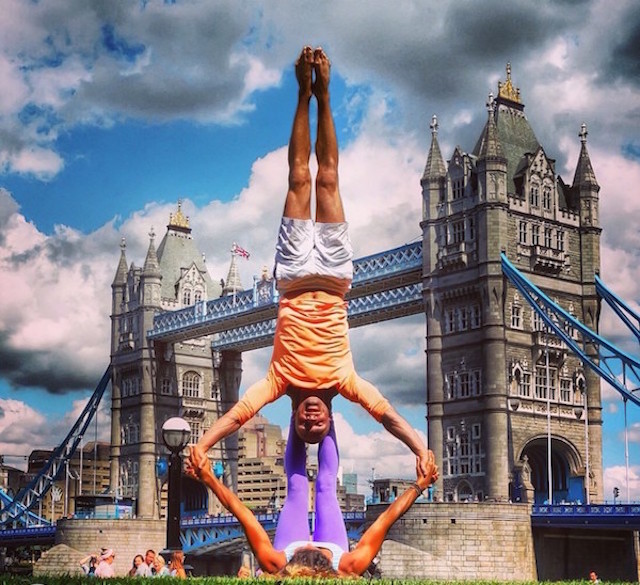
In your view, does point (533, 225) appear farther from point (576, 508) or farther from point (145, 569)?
point (145, 569)

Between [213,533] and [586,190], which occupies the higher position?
[586,190]

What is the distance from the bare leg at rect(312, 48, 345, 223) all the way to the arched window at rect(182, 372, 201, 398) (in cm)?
6788

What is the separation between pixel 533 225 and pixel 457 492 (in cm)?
1495

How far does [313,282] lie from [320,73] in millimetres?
4470

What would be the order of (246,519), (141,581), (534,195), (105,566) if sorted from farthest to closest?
(534,195), (105,566), (246,519), (141,581)

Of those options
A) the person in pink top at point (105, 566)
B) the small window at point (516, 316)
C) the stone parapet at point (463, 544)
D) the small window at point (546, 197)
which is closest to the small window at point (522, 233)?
the small window at point (546, 197)

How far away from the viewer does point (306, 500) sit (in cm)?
2545

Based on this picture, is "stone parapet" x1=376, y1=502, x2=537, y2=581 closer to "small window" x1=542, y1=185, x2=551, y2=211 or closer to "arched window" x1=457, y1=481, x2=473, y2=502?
"arched window" x1=457, y1=481, x2=473, y2=502

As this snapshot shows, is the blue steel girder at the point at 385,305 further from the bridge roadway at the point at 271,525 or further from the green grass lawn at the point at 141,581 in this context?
the green grass lawn at the point at 141,581

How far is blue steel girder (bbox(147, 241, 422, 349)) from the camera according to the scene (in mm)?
70125

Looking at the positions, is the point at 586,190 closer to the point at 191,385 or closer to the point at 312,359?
the point at 191,385

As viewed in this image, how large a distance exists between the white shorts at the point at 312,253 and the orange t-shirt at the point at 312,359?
40cm

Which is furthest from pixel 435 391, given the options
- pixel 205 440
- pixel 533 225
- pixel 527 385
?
pixel 205 440

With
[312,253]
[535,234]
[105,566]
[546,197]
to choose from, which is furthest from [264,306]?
[105,566]
